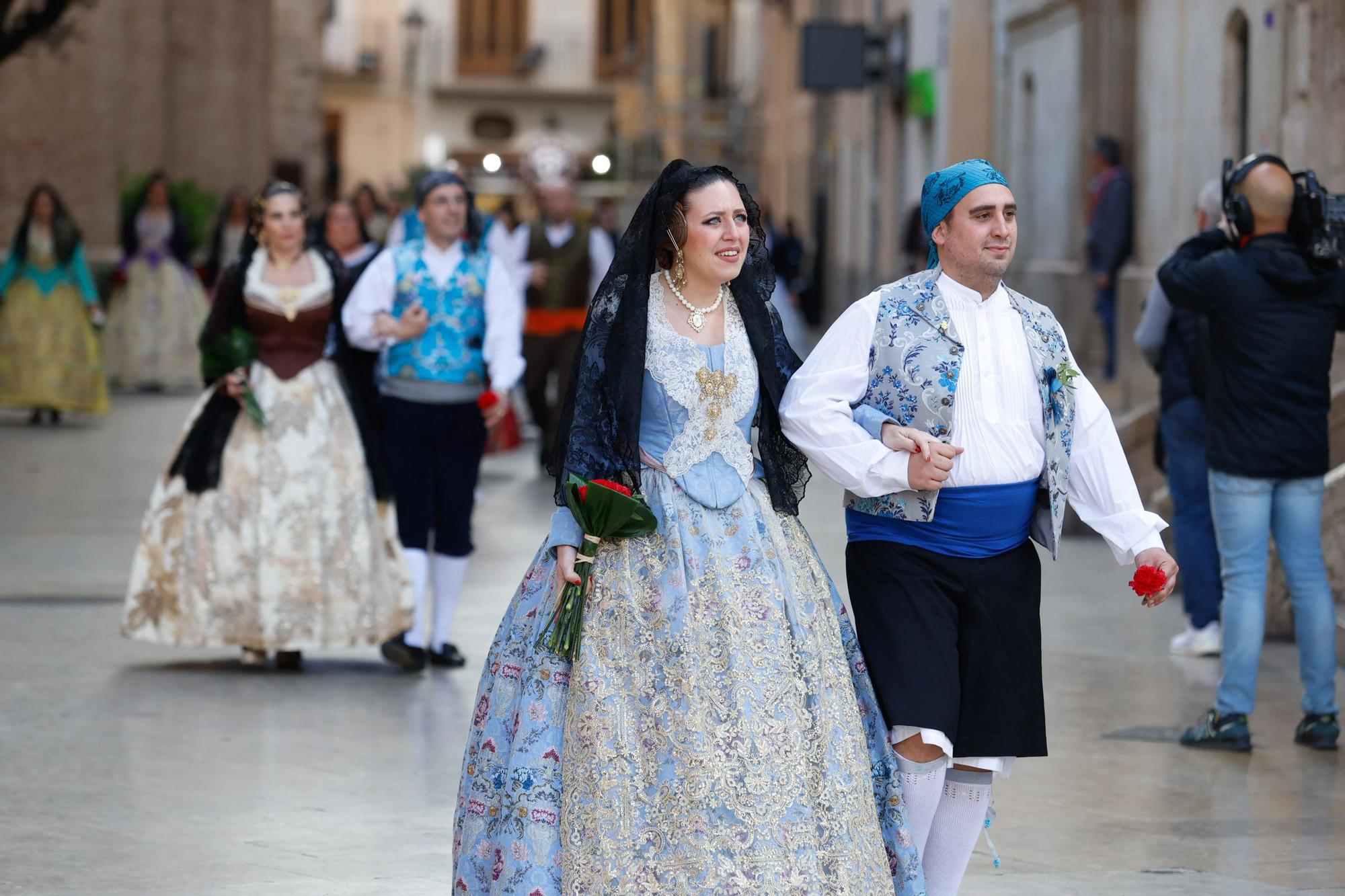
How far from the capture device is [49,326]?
18031 millimetres

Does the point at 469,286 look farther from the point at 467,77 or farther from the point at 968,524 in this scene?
the point at 467,77

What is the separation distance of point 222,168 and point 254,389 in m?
22.7

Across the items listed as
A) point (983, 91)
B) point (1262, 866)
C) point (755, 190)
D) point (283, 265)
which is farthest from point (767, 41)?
point (1262, 866)

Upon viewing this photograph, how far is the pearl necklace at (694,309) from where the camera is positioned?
4.96 meters

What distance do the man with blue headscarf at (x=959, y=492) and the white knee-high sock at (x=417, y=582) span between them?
3.93 metres

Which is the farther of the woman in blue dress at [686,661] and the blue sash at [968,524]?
the blue sash at [968,524]

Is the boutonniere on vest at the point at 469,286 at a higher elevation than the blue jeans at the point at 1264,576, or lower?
higher

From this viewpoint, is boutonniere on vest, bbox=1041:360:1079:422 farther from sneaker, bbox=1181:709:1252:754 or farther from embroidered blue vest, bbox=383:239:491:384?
embroidered blue vest, bbox=383:239:491:384

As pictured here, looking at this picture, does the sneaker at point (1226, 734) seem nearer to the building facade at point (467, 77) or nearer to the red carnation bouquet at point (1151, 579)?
the red carnation bouquet at point (1151, 579)

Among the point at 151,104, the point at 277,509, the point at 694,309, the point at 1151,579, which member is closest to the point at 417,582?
the point at 277,509

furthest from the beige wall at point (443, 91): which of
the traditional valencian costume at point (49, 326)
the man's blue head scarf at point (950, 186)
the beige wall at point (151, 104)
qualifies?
the man's blue head scarf at point (950, 186)

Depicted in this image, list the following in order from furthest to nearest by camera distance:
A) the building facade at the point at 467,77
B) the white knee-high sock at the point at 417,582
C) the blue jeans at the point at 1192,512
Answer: the building facade at the point at 467,77 → the blue jeans at the point at 1192,512 → the white knee-high sock at the point at 417,582

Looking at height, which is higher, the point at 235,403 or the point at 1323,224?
the point at 1323,224

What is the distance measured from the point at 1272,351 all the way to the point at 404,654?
11.4 ft
